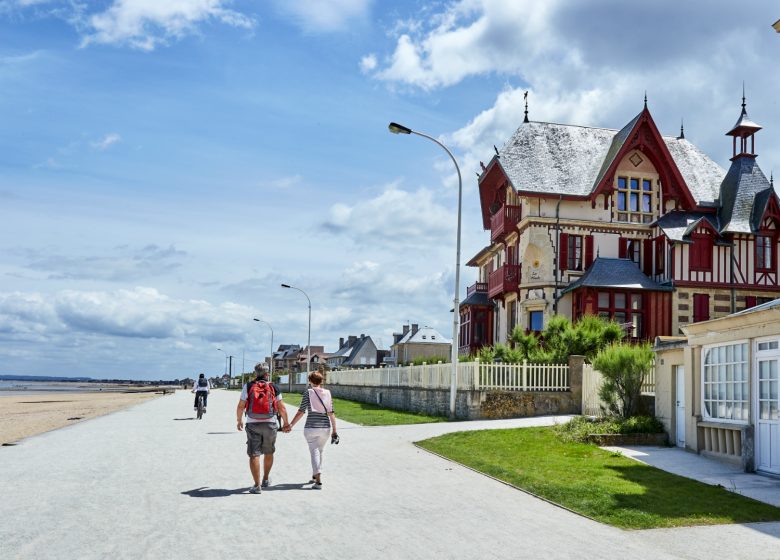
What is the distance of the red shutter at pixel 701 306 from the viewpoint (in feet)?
119

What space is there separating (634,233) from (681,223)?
2218mm

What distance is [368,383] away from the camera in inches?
1736

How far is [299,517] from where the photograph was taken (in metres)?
8.87

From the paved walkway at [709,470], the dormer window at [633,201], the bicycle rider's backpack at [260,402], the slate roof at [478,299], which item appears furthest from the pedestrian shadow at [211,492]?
the slate roof at [478,299]

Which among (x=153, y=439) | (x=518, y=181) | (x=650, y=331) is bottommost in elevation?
(x=153, y=439)

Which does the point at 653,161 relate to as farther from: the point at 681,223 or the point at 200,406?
the point at 200,406

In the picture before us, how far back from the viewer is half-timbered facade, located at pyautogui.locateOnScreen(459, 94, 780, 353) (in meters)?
36.3

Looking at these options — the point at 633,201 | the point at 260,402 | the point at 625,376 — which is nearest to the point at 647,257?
the point at 633,201

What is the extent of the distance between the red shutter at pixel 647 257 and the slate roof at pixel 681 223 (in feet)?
3.82

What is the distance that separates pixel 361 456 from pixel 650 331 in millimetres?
24188

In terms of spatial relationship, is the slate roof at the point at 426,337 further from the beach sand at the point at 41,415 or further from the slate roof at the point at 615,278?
the slate roof at the point at 615,278

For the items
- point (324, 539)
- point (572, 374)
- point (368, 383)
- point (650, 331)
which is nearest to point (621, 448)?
point (572, 374)

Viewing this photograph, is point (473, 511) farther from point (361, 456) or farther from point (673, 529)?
point (361, 456)

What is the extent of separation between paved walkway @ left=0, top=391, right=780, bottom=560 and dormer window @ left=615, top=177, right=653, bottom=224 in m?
26.9
